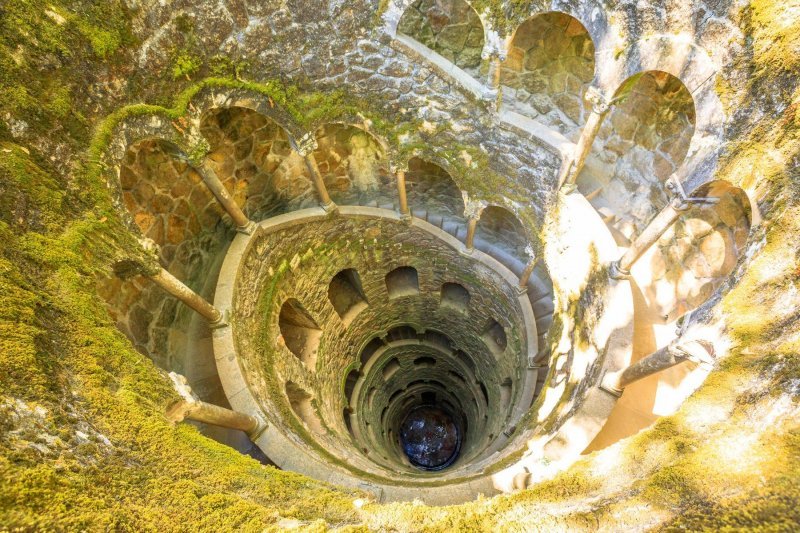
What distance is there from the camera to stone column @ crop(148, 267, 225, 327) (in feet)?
17.6

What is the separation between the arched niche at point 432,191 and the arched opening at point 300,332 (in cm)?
406

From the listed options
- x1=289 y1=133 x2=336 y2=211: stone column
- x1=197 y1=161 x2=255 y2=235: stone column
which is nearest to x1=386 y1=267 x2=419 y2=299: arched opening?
x1=289 y1=133 x2=336 y2=211: stone column

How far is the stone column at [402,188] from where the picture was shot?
8.52 m

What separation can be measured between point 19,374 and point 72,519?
3.53 ft

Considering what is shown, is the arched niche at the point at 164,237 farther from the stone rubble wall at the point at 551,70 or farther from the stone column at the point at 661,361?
the stone column at the point at 661,361

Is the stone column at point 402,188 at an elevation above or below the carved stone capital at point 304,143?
above

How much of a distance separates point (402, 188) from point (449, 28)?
10.7 feet

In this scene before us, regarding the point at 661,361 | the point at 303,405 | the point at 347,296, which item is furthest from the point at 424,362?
the point at 661,361

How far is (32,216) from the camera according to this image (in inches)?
143

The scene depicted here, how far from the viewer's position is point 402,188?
901 cm

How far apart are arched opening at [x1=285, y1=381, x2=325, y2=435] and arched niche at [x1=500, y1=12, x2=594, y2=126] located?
24.2ft

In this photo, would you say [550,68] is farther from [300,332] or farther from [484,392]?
[484,392]

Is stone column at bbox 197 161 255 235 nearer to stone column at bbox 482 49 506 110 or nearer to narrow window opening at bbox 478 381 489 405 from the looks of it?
stone column at bbox 482 49 506 110

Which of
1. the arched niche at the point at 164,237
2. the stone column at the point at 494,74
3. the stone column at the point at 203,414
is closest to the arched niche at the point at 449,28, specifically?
the stone column at the point at 494,74
